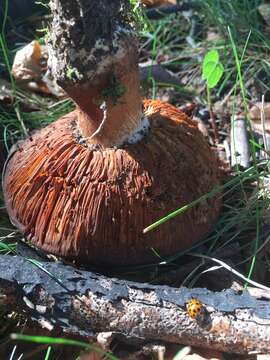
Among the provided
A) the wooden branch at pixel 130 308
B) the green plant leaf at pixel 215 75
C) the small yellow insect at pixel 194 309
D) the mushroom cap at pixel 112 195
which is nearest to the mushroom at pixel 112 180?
the mushroom cap at pixel 112 195

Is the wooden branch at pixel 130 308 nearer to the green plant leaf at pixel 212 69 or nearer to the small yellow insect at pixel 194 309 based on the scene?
the small yellow insect at pixel 194 309

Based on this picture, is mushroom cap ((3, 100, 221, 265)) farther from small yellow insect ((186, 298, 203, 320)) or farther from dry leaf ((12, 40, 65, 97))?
dry leaf ((12, 40, 65, 97))

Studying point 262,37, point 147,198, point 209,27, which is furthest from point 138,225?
point 209,27

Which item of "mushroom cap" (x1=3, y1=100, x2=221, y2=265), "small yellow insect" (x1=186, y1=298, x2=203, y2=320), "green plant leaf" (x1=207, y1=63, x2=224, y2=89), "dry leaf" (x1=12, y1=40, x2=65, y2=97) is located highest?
"dry leaf" (x1=12, y1=40, x2=65, y2=97)

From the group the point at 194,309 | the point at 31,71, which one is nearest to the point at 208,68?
the point at 31,71

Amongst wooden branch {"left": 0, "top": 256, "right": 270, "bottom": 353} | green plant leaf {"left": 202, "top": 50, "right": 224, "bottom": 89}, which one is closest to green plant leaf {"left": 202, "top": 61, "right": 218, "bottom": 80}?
green plant leaf {"left": 202, "top": 50, "right": 224, "bottom": 89}

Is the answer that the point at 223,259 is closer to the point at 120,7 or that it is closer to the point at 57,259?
the point at 57,259
